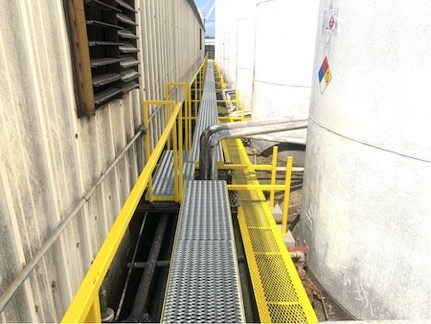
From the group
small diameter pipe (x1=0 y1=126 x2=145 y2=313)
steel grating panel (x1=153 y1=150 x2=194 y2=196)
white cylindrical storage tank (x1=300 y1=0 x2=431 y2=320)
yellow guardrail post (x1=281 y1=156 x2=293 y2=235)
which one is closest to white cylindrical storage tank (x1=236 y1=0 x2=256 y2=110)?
steel grating panel (x1=153 y1=150 x2=194 y2=196)

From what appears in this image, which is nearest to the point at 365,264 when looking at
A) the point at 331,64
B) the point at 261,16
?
the point at 331,64

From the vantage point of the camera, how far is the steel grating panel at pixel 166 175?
4.79 metres

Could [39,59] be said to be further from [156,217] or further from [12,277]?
[156,217]

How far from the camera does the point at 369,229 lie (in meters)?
3.38

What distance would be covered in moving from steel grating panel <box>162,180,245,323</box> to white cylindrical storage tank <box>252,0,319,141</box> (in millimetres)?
4412

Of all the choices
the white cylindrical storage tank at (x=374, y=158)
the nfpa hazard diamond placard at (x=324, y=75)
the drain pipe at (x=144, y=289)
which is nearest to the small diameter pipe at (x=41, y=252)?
the drain pipe at (x=144, y=289)

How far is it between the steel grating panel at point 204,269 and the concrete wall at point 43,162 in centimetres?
74

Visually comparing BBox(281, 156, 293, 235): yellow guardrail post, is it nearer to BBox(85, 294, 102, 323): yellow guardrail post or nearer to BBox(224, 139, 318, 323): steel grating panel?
BBox(224, 139, 318, 323): steel grating panel

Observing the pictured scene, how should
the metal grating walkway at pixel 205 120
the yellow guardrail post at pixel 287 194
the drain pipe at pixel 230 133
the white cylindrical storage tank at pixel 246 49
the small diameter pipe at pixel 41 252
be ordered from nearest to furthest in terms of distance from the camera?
1. the small diameter pipe at pixel 41 252
2. the yellow guardrail post at pixel 287 194
3. the drain pipe at pixel 230 133
4. the metal grating walkway at pixel 205 120
5. the white cylindrical storage tank at pixel 246 49

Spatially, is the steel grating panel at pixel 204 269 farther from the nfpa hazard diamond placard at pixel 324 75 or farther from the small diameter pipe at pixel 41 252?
the nfpa hazard diamond placard at pixel 324 75

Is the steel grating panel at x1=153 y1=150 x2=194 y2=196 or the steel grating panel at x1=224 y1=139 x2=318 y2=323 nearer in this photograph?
the steel grating panel at x1=224 y1=139 x2=318 y2=323

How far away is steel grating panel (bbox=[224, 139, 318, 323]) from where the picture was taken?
11.2 ft

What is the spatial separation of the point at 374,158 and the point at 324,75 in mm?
1395

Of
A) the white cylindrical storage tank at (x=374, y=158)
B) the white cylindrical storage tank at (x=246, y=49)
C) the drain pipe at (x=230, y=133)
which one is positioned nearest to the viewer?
the white cylindrical storage tank at (x=374, y=158)
